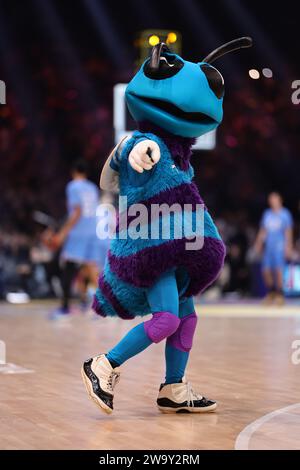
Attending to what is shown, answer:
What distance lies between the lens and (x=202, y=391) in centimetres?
527

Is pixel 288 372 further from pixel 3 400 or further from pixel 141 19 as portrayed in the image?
pixel 141 19

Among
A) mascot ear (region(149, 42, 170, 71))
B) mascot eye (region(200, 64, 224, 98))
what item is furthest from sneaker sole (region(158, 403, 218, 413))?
mascot ear (region(149, 42, 170, 71))

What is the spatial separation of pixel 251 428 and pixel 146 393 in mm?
1133

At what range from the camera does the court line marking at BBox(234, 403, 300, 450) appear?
3.73 metres

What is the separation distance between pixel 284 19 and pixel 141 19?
280 cm

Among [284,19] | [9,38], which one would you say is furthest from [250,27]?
[9,38]

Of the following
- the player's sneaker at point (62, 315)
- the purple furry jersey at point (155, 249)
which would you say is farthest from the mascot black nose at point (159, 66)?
the player's sneaker at point (62, 315)

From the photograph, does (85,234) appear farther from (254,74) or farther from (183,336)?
(254,74)

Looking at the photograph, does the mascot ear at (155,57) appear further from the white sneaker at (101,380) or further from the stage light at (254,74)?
the white sneaker at (101,380)

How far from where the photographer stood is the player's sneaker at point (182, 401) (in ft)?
15.1

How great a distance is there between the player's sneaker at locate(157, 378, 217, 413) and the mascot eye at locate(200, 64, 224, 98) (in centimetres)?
137

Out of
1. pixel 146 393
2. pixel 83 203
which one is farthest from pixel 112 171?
pixel 83 203

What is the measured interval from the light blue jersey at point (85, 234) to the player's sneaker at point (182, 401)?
535 cm

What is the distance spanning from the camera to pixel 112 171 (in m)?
4.61
